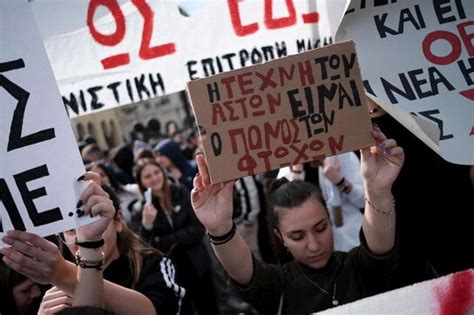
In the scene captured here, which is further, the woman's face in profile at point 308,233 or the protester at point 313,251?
the woman's face in profile at point 308,233

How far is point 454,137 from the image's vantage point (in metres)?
2.27

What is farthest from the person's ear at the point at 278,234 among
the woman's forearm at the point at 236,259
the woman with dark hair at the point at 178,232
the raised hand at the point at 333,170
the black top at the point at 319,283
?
the woman with dark hair at the point at 178,232

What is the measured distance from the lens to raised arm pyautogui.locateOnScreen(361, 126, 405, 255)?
213 cm

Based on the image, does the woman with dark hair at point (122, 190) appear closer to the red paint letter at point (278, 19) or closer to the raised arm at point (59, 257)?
the red paint letter at point (278, 19)

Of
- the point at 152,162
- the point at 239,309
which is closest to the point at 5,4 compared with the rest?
the point at 152,162

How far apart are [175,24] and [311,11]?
0.74m

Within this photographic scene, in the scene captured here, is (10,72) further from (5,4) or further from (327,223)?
(327,223)

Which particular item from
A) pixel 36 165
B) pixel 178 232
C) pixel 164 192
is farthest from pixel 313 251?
pixel 164 192

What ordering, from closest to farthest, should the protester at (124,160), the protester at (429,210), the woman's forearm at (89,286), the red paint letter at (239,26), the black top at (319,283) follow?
the woman's forearm at (89,286) → the black top at (319,283) → the protester at (429,210) → the red paint letter at (239,26) → the protester at (124,160)

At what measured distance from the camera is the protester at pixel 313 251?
2113 mm

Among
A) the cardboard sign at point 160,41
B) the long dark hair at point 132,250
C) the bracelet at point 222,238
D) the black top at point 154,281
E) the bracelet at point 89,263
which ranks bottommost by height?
the black top at point 154,281

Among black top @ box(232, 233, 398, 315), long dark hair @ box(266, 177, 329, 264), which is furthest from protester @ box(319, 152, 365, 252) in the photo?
black top @ box(232, 233, 398, 315)

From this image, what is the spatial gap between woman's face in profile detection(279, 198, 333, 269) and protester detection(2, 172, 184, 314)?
530 mm

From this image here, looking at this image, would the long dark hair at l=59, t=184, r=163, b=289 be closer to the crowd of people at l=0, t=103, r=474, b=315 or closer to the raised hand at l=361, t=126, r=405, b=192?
the crowd of people at l=0, t=103, r=474, b=315
